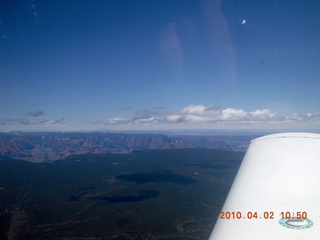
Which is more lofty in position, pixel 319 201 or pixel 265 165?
pixel 265 165

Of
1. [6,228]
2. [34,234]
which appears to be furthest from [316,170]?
[6,228]

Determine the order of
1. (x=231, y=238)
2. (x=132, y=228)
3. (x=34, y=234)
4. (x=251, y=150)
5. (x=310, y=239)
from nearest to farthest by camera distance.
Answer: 1. (x=310, y=239)
2. (x=231, y=238)
3. (x=251, y=150)
4. (x=34, y=234)
5. (x=132, y=228)

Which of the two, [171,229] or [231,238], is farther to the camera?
[171,229]

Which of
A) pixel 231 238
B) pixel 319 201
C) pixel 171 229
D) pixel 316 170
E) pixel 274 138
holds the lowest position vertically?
pixel 171 229

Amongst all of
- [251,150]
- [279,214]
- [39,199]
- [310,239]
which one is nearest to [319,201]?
[279,214]

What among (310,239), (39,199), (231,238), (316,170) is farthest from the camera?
(39,199)

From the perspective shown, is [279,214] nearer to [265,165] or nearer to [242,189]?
[242,189]

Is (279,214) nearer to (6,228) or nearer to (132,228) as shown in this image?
(132,228)
